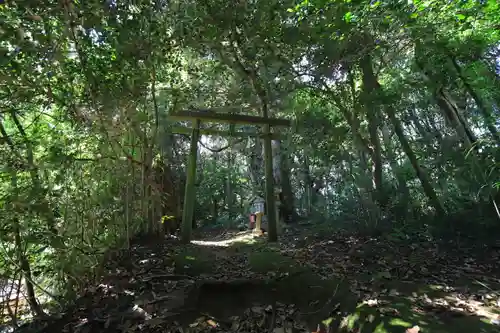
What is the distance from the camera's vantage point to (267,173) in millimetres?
6723

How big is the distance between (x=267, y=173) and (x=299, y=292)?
3553 mm

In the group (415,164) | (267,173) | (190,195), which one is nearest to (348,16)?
(415,164)

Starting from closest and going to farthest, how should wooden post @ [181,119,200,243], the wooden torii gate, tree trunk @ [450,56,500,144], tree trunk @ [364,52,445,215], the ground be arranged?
the ground, tree trunk @ [450,56,500,144], tree trunk @ [364,52,445,215], wooden post @ [181,119,200,243], the wooden torii gate

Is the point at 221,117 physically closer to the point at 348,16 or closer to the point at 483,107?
the point at 348,16

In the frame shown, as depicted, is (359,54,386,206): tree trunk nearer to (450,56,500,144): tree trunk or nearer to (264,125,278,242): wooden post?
(450,56,500,144): tree trunk

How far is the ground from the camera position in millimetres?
2729

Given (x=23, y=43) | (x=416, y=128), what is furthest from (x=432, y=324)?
(x=416, y=128)

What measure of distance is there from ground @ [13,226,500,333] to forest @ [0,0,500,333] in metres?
0.02

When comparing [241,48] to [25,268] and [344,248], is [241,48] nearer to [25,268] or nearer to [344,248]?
[344,248]

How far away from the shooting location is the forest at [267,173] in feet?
9.28

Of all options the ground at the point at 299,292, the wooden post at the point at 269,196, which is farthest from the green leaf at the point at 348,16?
the ground at the point at 299,292

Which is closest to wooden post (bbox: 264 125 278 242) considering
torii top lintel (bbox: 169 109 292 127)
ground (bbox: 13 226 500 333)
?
torii top lintel (bbox: 169 109 292 127)

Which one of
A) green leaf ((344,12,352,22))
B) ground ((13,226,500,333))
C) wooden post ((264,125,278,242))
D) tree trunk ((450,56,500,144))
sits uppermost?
green leaf ((344,12,352,22))

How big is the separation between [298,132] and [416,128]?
8131mm
